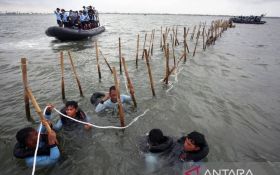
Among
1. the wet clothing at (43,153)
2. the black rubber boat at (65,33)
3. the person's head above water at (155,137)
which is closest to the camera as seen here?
the wet clothing at (43,153)

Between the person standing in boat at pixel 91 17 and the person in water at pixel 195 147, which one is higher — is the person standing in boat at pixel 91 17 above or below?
above

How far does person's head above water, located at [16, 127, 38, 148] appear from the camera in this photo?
5.31m

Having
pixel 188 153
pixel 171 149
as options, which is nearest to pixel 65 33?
pixel 171 149

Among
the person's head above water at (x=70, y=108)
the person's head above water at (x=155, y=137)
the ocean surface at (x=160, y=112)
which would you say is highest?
the person's head above water at (x=70, y=108)

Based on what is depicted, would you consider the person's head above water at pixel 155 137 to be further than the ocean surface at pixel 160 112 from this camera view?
No

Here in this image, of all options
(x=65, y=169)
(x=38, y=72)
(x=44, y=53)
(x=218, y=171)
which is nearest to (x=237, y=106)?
(x=218, y=171)

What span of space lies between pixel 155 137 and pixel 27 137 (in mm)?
3063

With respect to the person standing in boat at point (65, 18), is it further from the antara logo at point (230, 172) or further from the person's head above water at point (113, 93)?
the antara logo at point (230, 172)

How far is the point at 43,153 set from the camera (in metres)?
5.82

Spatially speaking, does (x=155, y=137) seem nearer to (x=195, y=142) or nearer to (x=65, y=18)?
(x=195, y=142)

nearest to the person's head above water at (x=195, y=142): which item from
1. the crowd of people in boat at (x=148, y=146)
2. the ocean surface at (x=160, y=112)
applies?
the crowd of people in boat at (x=148, y=146)

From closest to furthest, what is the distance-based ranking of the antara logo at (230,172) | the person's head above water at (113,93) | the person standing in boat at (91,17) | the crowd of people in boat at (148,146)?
1. the crowd of people in boat at (148,146)
2. the antara logo at (230,172)
3. the person's head above water at (113,93)
4. the person standing in boat at (91,17)

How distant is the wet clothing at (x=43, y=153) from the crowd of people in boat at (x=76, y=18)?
2206cm

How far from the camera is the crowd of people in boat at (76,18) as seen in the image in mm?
25819
